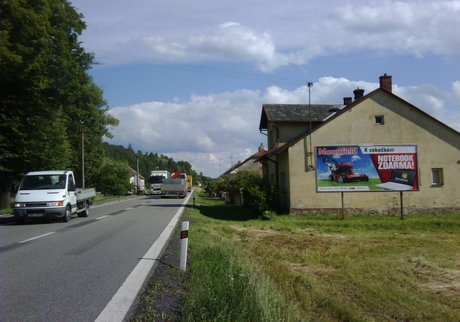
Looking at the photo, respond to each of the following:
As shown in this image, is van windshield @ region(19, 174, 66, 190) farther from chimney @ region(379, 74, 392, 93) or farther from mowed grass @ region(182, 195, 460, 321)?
chimney @ region(379, 74, 392, 93)

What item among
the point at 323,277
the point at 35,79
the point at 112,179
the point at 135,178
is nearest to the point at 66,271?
the point at 323,277

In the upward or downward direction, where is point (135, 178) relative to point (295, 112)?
downward

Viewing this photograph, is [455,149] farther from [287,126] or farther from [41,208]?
[41,208]

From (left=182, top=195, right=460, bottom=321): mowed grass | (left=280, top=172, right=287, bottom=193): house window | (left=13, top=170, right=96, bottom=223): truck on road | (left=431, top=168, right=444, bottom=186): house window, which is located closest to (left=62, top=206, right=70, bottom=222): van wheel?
(left=13, top=170, right=96, bottom=223): truck on road

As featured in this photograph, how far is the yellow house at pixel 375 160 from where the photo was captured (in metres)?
23.9

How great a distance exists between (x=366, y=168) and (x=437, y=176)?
415 cm

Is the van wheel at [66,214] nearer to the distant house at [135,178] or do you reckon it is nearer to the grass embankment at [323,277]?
the grass embankment at [323,277]

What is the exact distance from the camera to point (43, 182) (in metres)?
18.8

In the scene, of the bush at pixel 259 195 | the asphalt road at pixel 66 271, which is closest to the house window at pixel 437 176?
the bush at pixel 259 195

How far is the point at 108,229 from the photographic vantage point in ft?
50.3

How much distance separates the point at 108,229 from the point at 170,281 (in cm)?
897

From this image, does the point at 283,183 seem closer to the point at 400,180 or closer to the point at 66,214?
the point at 400,180

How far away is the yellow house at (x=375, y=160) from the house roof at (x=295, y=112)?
2.79 m

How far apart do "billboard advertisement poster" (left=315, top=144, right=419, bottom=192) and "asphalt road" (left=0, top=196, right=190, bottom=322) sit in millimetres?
12398
